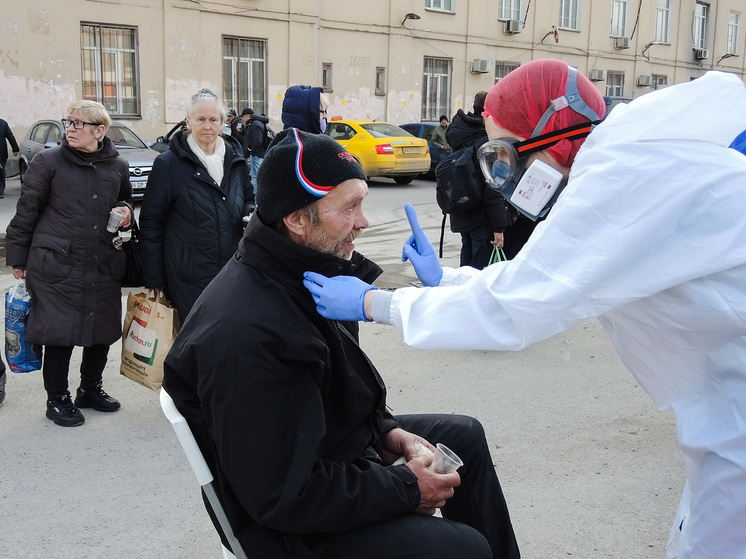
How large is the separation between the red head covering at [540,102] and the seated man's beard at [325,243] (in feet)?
1.87

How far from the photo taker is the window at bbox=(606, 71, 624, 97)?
3015 cm

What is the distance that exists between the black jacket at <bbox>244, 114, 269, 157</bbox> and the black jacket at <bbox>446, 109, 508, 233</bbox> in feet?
24.1

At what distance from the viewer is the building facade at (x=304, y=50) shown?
18094 millimetres

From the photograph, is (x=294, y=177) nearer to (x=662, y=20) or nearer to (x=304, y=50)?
(x=304, y=50)

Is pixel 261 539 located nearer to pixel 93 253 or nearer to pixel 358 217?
pixel 358 217

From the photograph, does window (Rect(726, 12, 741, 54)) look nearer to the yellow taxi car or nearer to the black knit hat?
the yellow taxi car

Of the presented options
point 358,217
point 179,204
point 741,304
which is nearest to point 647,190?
point 741,304

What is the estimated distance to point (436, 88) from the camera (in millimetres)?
25406

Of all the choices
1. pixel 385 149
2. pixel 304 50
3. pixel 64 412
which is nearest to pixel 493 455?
pixel 64 412

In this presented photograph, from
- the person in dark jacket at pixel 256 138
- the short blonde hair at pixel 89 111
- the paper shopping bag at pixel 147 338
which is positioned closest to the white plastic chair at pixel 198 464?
the paper shopping bag at pixel 147 338

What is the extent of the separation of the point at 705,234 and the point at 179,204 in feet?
10.5

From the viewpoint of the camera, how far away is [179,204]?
4.29m

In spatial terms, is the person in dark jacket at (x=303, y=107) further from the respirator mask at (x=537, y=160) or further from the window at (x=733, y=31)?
the window at (x=733, y=31)

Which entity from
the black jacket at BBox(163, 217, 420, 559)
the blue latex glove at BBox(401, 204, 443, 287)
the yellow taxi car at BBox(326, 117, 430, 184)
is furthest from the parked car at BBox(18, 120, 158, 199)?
the black jacket at BBox(163, 217, 420, 559)
